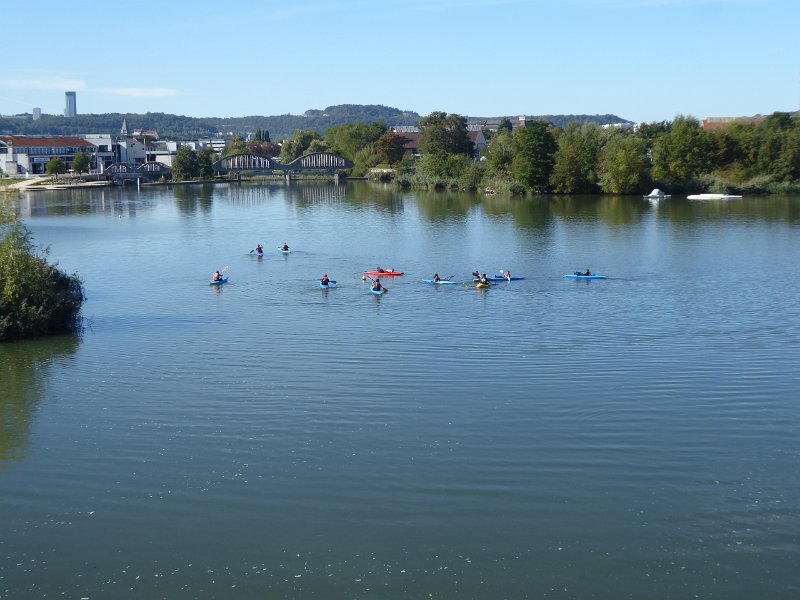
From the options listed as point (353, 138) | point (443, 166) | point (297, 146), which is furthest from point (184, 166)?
point (443, 166)

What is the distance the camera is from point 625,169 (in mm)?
78375

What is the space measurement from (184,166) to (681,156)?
6712cm

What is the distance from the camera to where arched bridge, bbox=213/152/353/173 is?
126 meters

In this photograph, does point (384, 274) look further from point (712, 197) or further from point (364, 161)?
point (364, 161)

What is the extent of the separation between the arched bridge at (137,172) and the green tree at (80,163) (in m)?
3.19

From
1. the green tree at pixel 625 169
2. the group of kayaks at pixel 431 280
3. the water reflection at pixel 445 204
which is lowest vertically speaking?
the group of kayaks at pixel 431 280

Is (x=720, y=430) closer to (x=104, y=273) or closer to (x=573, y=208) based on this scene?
(x=104, y=273)

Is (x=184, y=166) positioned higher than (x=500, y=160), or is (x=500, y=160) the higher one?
(x=500, y=160)

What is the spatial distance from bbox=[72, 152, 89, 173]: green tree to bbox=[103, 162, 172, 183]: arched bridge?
10.5 ft

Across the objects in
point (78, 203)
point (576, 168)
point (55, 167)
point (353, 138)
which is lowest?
point (78, 203)

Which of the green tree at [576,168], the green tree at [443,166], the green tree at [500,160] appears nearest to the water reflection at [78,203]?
the green tree at [443,166]

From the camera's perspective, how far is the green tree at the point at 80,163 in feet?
391

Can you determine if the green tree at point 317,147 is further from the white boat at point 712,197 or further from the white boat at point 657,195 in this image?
the white boat at point 712,197

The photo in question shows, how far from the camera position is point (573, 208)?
223 feet
